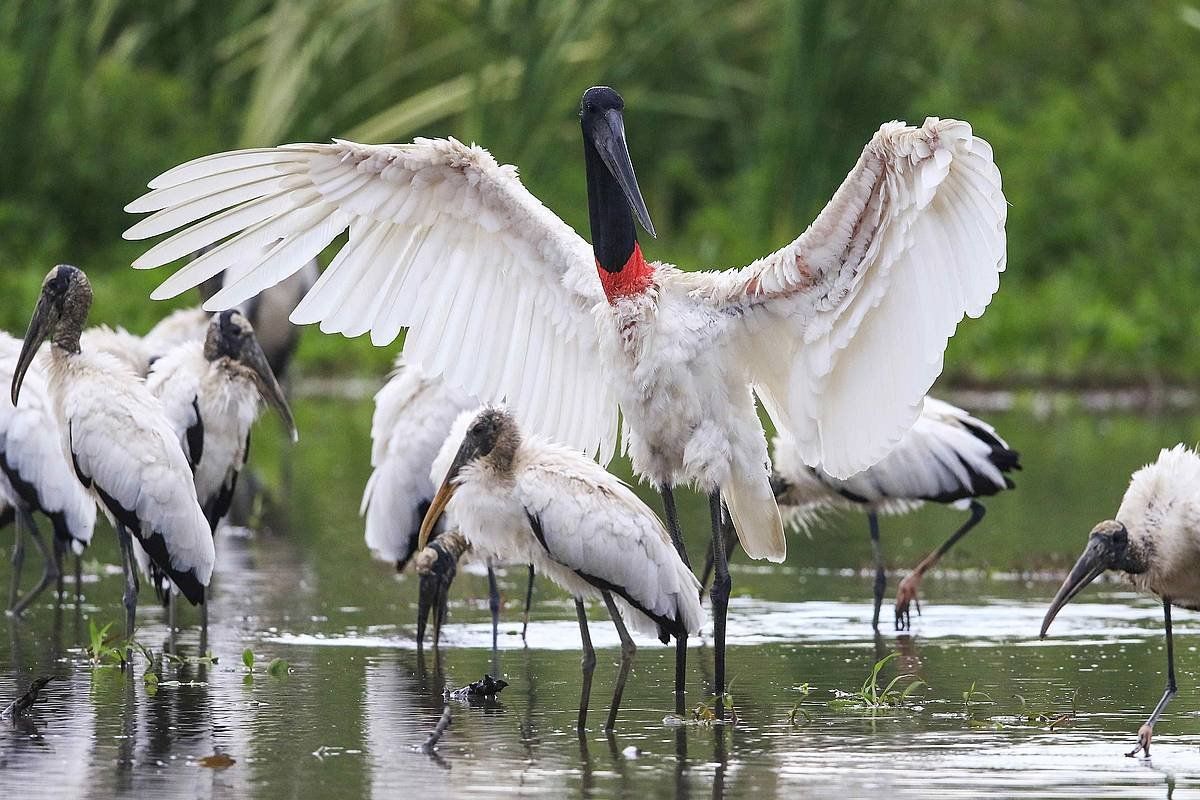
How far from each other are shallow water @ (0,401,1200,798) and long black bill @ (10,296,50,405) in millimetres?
1088

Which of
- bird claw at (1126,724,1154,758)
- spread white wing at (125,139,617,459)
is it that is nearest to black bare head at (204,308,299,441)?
spread white wing at (125,139,617,459)

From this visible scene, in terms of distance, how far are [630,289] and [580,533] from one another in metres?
0.94

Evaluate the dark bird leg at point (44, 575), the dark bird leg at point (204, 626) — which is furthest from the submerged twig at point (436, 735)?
the dark bird leg at point (44, 575)

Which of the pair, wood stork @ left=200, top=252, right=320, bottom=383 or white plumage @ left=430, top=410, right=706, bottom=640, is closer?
white plumage @ left=430, top=410, right=706, bottom=640

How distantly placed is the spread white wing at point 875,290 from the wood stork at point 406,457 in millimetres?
2432

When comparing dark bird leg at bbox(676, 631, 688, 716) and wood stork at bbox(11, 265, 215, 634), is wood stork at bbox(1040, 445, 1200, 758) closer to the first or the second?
dark bird leg at bbox(676, 631, 688, 716)

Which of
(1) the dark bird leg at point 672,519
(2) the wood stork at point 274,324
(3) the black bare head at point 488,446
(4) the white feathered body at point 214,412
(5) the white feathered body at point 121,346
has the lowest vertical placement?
(1) the dark bird leg at point 672,519

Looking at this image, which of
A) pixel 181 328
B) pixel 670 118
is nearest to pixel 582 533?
pixel 181 328

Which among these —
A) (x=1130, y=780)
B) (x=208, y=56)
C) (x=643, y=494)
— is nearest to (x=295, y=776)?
(x=1130, y=780)

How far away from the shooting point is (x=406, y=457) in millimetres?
10133

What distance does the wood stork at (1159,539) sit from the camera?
24.8ft

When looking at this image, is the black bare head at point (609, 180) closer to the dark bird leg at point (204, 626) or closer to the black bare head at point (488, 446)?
the black bare head at point (488, 446)

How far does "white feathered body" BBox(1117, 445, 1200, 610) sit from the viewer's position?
7543 millimetres

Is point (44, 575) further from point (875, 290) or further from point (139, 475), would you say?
point (875, 290)
